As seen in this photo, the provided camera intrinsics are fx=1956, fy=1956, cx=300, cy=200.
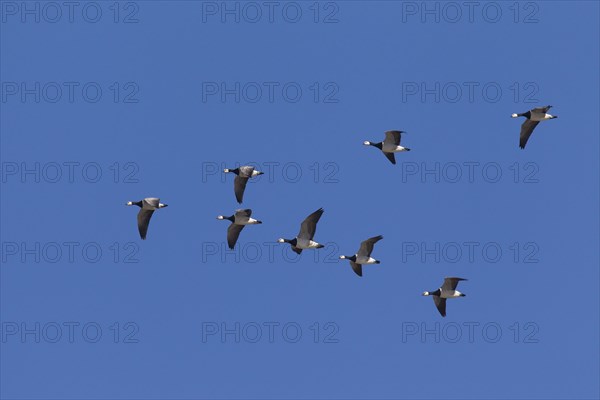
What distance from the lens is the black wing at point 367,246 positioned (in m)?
68.3

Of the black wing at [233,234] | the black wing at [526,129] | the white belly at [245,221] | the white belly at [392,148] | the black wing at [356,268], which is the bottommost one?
the black wing at [356,268]

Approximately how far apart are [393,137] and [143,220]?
941 centimetres

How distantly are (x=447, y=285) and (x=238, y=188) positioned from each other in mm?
8176

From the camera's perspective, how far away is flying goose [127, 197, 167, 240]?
6912cm

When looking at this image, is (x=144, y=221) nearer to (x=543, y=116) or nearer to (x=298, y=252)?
(x=298, y=252)

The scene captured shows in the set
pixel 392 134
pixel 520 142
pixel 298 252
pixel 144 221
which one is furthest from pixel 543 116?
pixel 144 221

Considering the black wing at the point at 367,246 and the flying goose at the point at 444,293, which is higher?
the black wing at the point at 367,246

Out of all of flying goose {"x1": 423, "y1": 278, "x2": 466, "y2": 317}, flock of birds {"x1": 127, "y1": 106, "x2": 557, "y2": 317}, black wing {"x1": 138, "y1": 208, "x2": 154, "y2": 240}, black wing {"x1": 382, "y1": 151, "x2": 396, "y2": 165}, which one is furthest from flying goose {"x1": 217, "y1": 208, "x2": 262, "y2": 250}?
flying goose {"x1": 423, "y1": 278, "x2": 466, "y2": 317}

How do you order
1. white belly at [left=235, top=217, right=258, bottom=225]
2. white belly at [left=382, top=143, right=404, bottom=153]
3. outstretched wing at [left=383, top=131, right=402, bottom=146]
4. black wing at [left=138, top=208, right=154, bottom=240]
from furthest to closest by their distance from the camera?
black wing at [left=138, top=208, right=154, bottom=240] → white belly at [left=235, top=217, right=258, bottom=225] → white belly at [left=382, top=143, right=404, bottom=153] → outstretched wing at [left=383, top=131, right=402, bottom=146]

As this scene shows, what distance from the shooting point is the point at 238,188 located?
Result: 69.4 metres

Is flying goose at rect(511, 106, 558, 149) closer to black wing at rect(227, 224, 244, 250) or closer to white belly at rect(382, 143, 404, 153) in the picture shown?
white belly at rect(382, 143, 404, 153)

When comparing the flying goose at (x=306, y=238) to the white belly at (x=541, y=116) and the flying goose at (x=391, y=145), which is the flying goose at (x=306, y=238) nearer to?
the flying goose at (x=391, y=145)

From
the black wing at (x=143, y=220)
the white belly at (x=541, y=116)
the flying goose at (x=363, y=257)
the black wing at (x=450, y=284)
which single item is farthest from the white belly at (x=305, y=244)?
the white belly at (x=541, y=116)

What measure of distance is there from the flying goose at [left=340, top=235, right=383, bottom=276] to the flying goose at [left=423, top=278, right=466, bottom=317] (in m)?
2.59
